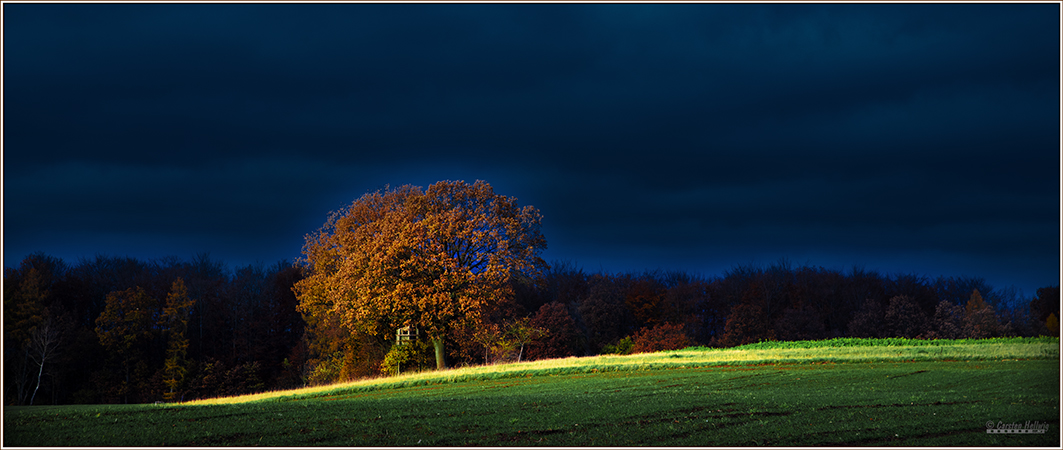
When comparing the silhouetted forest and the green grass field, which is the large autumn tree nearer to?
the silhouetted forest

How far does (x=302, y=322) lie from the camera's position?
8112cm

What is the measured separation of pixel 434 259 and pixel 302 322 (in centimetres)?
4647

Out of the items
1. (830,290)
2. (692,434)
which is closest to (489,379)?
(692,434)

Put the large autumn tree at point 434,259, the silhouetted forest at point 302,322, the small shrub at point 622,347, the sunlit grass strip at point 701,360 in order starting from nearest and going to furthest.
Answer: the sunlit grass strip at point 701,360, the large autumn tree at point 434,259, the silhouetted forest at point 302,322, the small shrub at point 622,347

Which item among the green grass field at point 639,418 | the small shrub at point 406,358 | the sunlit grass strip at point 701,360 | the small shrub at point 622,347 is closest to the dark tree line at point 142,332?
the small shrub at point 406,358

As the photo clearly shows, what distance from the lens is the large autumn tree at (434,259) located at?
39.8m

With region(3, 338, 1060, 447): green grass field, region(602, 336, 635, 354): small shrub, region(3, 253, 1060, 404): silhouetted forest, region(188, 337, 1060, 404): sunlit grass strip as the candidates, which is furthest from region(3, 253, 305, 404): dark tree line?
region(3, 338, 1060, 447): green grass field

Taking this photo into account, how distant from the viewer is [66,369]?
205 feet

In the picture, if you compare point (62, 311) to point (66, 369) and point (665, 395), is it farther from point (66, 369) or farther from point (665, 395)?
point (665, 395)

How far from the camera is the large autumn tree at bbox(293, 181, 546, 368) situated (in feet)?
131

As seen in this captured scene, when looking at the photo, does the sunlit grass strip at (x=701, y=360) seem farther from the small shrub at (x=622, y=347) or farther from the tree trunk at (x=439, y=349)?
the small shrub at (x=622, y=347)

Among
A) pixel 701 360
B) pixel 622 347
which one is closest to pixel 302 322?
pixel 622 347

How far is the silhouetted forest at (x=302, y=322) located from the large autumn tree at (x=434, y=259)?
633 centimetres

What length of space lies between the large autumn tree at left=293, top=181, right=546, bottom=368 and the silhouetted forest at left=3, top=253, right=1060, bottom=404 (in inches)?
249
